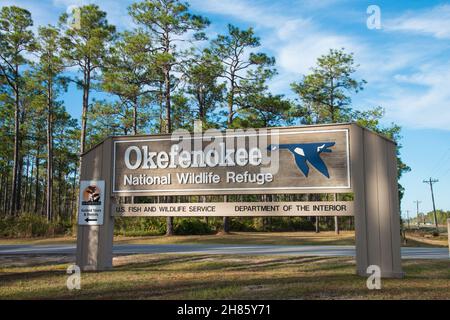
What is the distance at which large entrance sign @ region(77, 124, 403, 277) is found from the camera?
9.21 m

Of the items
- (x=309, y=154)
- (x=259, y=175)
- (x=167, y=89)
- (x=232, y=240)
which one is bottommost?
(x=232, y=240)

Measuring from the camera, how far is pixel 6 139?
4431cm

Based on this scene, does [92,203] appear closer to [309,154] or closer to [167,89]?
[309,154]

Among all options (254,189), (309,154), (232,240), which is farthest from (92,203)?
(232,240)

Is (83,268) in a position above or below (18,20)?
below

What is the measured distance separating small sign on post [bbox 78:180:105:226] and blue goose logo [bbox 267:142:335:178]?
5.04m

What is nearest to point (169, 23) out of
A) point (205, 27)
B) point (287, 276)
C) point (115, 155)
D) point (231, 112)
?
point (205, 27)

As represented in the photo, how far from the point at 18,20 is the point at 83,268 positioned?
2982 centimetres

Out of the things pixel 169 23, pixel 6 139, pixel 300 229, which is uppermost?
pixel 169 23

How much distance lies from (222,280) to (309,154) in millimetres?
3622

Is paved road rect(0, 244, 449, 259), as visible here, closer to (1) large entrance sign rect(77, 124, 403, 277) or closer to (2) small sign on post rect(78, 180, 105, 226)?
(1) large entrance sign rect(77, 124, 403, 277)

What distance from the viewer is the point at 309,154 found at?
394 inches

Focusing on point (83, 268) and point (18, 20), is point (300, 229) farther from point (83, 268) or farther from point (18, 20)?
point (83, 268)
